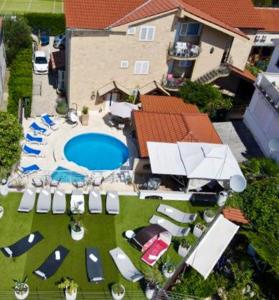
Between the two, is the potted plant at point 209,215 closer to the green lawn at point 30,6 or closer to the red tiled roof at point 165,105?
the red tiled roof at point 165,105

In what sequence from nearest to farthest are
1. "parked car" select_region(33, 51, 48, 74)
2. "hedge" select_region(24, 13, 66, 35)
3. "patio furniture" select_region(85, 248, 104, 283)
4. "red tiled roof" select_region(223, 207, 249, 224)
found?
"patio furniture" select_region(85, 248, 104, 283) → "red tiled roof" select_region(223, 207, 249, 224) → "parked car" select_region(33, 51, 48, 74) → "hedge" select_region(24, 13, 66, 35)

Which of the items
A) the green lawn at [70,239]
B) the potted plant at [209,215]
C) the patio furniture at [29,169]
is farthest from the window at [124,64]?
the potted plant at [209,215]

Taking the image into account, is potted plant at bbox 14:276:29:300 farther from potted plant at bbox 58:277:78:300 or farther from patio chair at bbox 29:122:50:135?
patio chair at bbox 29:122:50:135

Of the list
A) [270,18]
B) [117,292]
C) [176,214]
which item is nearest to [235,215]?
[176,214]

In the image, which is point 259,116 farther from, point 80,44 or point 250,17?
point 80,44

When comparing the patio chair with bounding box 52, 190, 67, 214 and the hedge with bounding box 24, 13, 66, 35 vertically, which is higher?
the hedge with bounding box 24, 13, 66, 35

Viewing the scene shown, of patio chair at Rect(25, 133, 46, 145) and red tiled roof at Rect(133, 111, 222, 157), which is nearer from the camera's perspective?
red tiled roof at Rect(133, 111, 222, 157)

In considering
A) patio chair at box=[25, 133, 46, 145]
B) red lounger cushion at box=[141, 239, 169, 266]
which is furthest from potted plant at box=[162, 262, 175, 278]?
patio chair at box=[25, 133, 46, 145]
